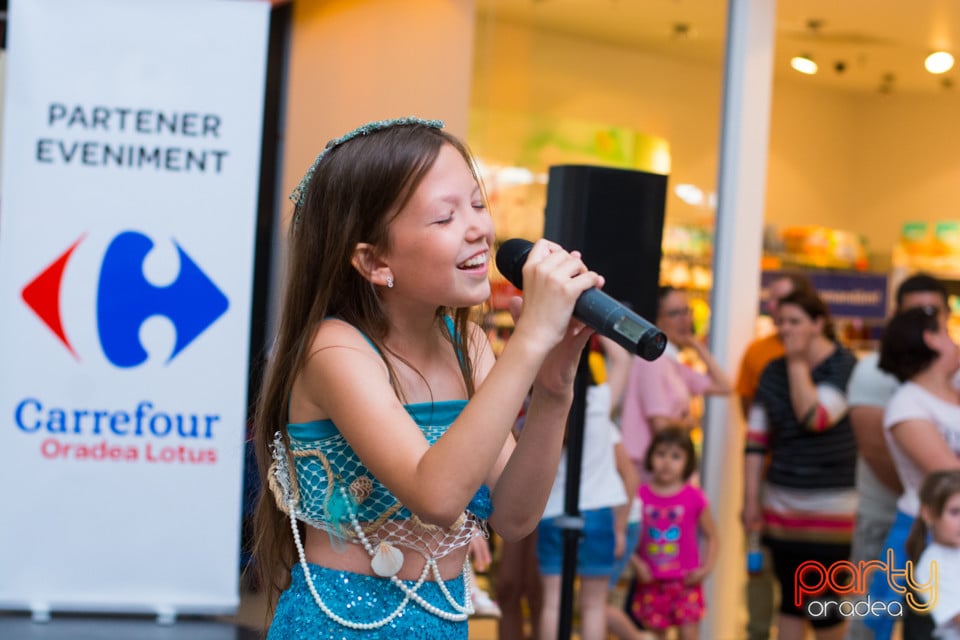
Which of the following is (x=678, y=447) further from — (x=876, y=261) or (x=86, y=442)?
(x=876, y=261)

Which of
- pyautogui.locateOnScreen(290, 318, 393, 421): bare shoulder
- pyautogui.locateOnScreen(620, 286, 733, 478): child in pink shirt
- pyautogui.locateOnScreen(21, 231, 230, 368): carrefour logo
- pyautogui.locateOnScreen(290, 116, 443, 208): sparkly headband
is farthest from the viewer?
pyautogui.locateOnScreen(620, 286, 733, 478): child in pink shirt

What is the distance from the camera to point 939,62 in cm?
604

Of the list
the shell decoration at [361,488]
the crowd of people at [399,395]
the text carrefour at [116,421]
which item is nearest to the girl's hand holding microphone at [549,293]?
the crowd of people at [399,395]

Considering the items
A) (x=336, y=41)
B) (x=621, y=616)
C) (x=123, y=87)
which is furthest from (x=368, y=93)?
(x=621, y=616)

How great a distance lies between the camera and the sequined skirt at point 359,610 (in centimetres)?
135

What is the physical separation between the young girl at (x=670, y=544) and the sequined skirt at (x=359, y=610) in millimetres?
2788

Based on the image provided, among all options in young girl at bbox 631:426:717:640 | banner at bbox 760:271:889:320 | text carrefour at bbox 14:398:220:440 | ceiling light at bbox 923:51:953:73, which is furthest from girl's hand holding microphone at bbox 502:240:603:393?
ceiling light at bbox 923:51:953:73

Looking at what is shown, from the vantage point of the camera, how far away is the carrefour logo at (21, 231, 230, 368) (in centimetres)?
406

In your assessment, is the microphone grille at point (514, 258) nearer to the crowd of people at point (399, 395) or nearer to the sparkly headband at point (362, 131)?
the crowd of people at point (399, 395)

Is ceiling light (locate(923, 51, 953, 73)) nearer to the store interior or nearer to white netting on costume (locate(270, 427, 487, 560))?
the store interior

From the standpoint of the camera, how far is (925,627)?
10.5 feet

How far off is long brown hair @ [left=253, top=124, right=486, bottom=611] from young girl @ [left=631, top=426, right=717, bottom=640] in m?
2.70

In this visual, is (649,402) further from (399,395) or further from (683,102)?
(399,395)

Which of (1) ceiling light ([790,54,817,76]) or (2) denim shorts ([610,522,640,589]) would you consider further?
(1) ceiling light ([790,54,817,76])
